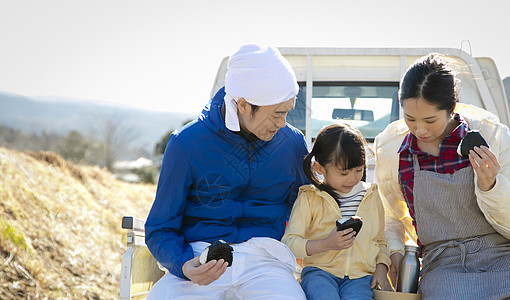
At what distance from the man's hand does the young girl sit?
377 millimetres

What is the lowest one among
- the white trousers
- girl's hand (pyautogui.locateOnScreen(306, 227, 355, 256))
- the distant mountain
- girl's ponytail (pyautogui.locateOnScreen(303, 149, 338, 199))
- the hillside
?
the distant mountain

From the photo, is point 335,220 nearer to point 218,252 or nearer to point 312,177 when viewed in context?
point 312,177

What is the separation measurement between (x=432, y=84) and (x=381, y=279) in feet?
2.51

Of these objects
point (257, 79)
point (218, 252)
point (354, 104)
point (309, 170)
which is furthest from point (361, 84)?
point (218, 252)

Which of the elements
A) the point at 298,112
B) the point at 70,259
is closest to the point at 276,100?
the point at 298,112

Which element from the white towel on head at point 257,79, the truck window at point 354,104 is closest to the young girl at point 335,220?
the white towel on head at point 257,79

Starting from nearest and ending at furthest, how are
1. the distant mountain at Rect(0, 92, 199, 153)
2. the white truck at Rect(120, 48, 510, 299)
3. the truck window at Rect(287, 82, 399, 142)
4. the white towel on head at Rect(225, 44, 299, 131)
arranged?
the white towel on head at Rect(225, 44, 299, 131)
the white truck at Rect(120, 48, 510, 299)
the truck window at Rect(287, 82, 399, 142)
the distant mountain at Rect(0, 92, 199, 153)

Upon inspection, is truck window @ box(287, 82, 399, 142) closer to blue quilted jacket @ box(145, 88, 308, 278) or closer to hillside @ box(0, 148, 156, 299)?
blue quilted jacket @ box(145, 88, 308, 278)

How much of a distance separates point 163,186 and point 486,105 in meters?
2.54

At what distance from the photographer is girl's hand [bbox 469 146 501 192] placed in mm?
1924

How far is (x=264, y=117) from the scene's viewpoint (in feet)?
7.13

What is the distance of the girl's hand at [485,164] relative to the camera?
1.92 metres

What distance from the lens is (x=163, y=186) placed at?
85.6 inches

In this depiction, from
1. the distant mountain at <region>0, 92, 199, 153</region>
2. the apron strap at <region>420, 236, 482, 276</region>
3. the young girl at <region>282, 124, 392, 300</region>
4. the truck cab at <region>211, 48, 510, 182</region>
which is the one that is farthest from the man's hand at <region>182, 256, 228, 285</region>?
the distant mountain at <region>0, 92, 199, 153</region>
